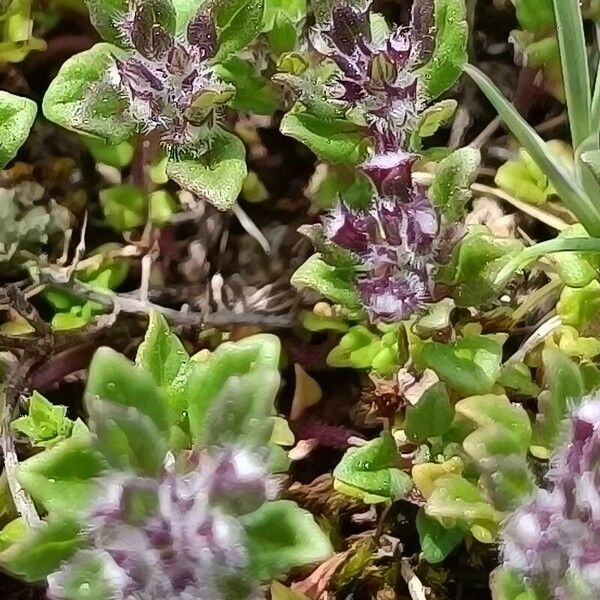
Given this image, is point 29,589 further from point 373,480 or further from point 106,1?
point 106,1

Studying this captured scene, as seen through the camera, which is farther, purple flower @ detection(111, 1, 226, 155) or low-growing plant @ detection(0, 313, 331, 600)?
purple flower @ detection(111, 1, 226, 155)

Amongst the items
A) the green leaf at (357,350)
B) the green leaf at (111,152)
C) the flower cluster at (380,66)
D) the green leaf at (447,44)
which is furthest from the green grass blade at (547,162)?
the green leaf at (111,152)

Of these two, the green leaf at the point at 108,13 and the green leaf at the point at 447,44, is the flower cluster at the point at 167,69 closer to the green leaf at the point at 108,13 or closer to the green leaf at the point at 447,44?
the green leaf at the point at 108,13

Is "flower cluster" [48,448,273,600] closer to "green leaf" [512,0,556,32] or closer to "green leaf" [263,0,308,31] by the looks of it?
"green leaf" [263,0,308,31]

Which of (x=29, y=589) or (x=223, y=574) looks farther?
(x=29, y=589)

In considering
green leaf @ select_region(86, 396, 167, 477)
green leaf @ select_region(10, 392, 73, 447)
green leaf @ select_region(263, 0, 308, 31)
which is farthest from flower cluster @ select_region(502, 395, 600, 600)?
green leaf @ select_region(263, 0, 308, 31)

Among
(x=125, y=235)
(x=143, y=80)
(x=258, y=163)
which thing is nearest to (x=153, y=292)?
(x=125, y=235)
